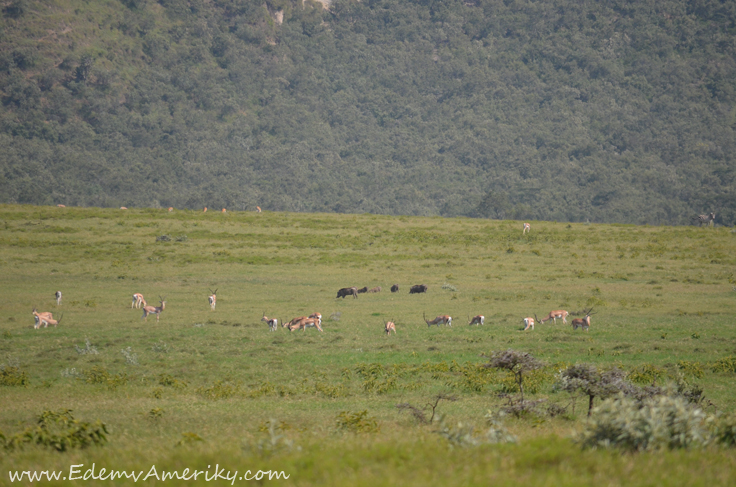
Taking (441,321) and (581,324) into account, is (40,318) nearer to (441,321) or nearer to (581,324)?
(441,321)

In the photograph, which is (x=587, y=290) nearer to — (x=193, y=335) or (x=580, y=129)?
(x=193, y=335)

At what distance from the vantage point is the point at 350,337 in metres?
21.7

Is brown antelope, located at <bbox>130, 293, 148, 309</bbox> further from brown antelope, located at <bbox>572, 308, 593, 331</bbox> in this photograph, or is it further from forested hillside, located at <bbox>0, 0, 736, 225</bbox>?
forested hillside, located at <bbox>0, 0, 736, 225</bbox>

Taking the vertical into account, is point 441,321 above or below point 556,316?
below

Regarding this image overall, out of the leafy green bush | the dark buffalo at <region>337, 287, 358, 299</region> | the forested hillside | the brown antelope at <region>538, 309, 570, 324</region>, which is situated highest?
the forested hillside

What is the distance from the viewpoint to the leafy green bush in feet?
23.5

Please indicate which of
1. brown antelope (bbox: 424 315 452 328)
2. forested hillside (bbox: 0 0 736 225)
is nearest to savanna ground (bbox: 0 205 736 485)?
brown antelope (bbox: 424 315 452 328)

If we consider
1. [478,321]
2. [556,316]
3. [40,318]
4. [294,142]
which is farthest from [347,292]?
[294,142]

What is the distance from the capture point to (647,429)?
23.4 feet

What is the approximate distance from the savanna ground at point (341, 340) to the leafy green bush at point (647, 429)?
0.25 metres

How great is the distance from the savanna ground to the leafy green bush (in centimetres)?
25

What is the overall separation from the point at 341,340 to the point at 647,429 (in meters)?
14.6

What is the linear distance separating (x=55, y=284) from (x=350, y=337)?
1763 centimetres

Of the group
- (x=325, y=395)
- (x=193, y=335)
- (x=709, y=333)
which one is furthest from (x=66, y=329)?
(x=709, y=333)
